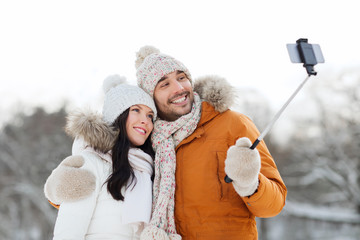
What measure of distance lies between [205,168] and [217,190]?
180mm

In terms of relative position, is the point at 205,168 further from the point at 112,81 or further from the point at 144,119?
the point at 112,81

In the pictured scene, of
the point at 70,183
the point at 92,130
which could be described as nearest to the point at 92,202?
the point at 70,183

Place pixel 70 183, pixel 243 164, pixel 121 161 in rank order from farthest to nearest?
pixel 121 161, pixel 70 183, pixel 243 164

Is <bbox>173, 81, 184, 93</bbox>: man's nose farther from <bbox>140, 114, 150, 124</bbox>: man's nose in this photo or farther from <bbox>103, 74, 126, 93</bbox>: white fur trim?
<bbox>103, 74, 126, 93</bbox>: white fur trim

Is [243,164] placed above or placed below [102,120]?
below

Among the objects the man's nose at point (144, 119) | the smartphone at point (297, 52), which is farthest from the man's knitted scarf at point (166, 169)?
the smartphone at point (297, 52)

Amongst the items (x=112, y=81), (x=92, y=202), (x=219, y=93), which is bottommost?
(x=92, y=202)

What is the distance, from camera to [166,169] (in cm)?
268

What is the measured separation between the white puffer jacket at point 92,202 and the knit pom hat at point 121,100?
1.30ft

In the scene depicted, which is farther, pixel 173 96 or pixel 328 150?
pixel 328 150

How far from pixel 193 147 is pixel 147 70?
3.05 feet

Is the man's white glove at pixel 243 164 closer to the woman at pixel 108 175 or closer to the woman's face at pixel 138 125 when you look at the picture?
the woman at pixel 108 175

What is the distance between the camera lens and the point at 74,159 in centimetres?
251

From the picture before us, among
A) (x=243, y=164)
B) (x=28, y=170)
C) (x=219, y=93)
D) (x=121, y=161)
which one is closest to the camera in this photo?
(x=243, y=164)
